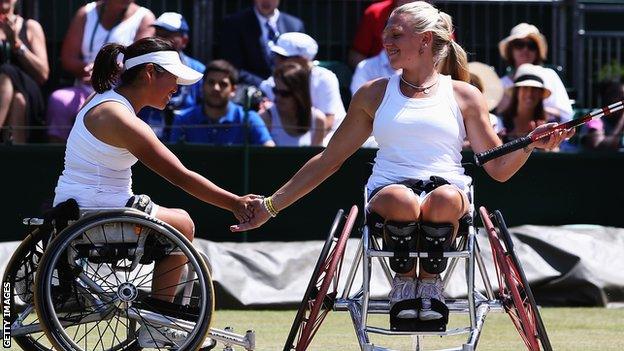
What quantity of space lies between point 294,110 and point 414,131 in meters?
4.10

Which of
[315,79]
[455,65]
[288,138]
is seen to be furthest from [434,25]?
[315,79]

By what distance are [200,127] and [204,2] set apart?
2.65 metres

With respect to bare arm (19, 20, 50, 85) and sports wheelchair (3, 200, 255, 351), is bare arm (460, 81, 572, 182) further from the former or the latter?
bare arm (19, 20, 50, 85)

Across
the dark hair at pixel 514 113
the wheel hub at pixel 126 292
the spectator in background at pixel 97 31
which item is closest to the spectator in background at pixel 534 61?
the dark hair at pixel 514 113

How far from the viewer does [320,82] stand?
10.1 meters

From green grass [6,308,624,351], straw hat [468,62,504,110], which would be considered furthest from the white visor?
straw hat [468,62,504,110]

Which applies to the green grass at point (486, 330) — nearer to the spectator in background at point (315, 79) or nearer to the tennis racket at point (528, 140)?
the tennis racket at point (528, 140)

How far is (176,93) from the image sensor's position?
10180 mm

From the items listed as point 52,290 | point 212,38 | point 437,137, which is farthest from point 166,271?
point 212,38

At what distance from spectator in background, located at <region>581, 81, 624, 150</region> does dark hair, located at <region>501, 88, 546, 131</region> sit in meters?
0.36

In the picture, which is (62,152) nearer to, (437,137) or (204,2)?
(204,2)

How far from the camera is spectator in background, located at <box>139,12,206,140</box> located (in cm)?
997

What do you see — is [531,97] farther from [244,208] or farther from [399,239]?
[399,239]

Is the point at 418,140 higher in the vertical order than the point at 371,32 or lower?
lower
